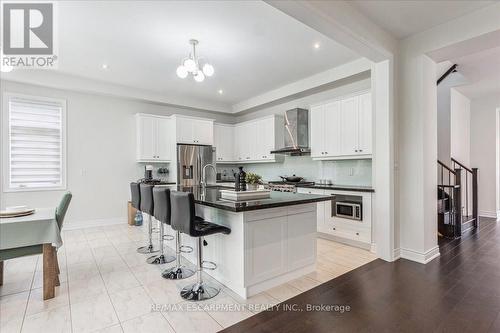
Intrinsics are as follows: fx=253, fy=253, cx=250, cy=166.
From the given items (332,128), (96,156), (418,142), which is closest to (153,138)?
(96,156)

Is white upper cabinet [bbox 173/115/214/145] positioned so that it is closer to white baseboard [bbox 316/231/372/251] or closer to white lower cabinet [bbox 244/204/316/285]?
white baseboard [bbox 316/231/372/251]

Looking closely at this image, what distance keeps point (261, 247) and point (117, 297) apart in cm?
144

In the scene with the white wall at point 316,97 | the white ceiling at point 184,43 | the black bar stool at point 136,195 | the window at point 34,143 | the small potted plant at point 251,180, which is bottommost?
the black bar stool at point 136,195

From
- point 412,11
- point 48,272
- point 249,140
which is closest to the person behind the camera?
point 48,272

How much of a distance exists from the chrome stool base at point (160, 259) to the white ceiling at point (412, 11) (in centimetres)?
366

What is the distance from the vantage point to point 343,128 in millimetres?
4352

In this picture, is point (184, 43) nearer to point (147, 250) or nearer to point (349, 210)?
point (147, 250)

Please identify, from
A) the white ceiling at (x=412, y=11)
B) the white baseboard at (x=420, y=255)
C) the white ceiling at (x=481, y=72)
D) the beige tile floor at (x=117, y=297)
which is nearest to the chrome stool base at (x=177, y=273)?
the beige tile floor at (x=117, y=297)

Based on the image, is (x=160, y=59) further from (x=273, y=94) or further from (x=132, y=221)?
(x=132, y=221)

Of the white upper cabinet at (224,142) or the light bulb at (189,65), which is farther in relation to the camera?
the white upper cabinet at (224,142)

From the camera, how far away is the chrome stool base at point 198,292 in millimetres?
2328

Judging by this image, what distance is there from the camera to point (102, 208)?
5461mm

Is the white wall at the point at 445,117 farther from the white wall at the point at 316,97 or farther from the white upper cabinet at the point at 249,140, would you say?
the white upper cabinet at the point at 249,140

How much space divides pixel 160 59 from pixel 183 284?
11.0 ft
